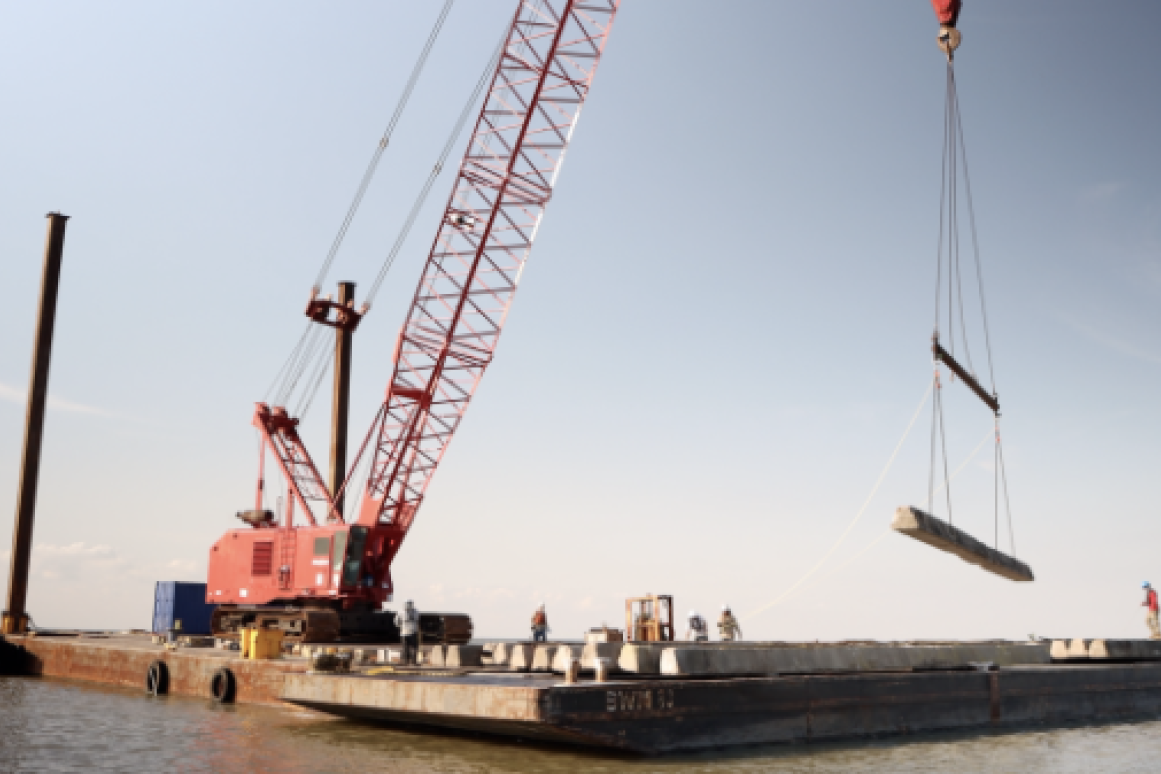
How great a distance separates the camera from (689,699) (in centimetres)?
1706

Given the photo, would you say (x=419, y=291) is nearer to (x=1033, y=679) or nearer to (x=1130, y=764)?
(x=1033, y=679)

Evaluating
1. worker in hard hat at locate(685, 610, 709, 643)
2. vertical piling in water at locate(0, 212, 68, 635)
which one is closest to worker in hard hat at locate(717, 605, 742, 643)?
worker in hard hat at locate(685, 610, 709, 643)

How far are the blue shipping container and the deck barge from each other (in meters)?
15.1

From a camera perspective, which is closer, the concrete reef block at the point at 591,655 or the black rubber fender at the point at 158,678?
the concrete reef block at the point at 591,655

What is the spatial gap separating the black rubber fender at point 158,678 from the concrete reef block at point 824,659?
1526cm

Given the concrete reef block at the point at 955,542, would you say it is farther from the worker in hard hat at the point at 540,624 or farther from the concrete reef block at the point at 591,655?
the worker in hard hat at the point at 540,624

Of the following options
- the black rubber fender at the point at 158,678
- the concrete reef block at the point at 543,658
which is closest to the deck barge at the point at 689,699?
the black rubber fender at the point at 158,678

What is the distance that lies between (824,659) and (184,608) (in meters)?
30.8

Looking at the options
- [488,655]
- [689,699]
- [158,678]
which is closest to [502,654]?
[488,655]

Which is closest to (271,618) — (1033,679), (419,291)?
(419,291)

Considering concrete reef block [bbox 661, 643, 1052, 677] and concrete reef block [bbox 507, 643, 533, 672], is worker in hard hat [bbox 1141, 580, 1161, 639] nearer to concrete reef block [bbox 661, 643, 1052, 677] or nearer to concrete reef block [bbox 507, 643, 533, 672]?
concrete reef block [bbox 661, 643, 1052, 677]

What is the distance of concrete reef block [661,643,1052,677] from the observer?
59.7 ft

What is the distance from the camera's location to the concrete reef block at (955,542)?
76.0 ft

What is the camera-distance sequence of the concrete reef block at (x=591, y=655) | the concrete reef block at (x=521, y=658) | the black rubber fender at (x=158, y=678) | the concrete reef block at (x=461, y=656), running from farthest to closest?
the black rubber fender at (x=158, y=678)
the concrete reef block at (x=461, y=656)
the concrete reef block at (x=521, y=658)
the concrete reef block at (x=591, y=655)
